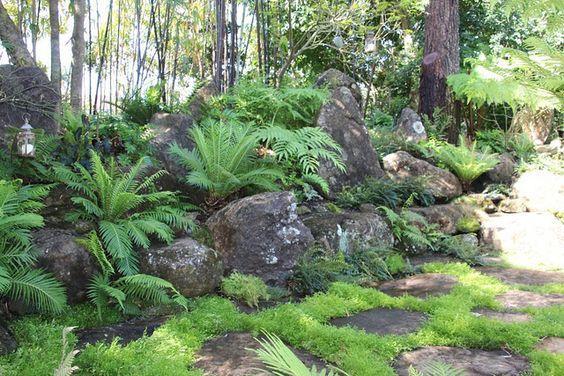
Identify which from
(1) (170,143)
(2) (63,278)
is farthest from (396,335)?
(1) (170,143)

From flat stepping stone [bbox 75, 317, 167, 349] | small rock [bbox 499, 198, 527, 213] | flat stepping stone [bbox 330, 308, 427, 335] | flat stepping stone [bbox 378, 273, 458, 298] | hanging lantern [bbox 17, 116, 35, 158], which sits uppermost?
hanging lantern [bbox 17, 116, 35, 158]

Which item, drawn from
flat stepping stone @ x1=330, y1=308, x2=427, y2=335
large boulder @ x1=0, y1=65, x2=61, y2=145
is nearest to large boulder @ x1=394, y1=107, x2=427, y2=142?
flat stepping stone @ x1=330, y1=308, x2=427, y2=335

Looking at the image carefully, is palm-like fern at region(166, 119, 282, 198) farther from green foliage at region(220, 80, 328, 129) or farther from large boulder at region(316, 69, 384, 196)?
large boulder at region(316, 69, 384, 196)

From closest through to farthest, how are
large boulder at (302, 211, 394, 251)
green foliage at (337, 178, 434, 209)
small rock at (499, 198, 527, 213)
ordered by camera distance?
large boulder at (302, 211, 394, 251) < green foliage at (337, 178, 434, 209) < small rock at (499, 198, 527, 213)

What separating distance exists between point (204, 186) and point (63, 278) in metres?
1.87

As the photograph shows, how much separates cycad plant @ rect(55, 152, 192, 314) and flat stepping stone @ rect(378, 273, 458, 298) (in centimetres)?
211

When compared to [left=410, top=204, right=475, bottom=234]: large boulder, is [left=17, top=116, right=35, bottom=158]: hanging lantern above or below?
above

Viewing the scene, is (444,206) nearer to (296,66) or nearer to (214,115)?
(214,115)

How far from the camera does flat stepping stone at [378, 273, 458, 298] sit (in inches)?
177

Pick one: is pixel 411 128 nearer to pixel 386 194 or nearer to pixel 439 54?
pixel 439 54

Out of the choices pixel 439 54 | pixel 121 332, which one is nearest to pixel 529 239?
pixel 439 54

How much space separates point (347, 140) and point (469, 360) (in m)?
4.26

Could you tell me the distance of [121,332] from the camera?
3389mm

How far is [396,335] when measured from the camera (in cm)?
335
